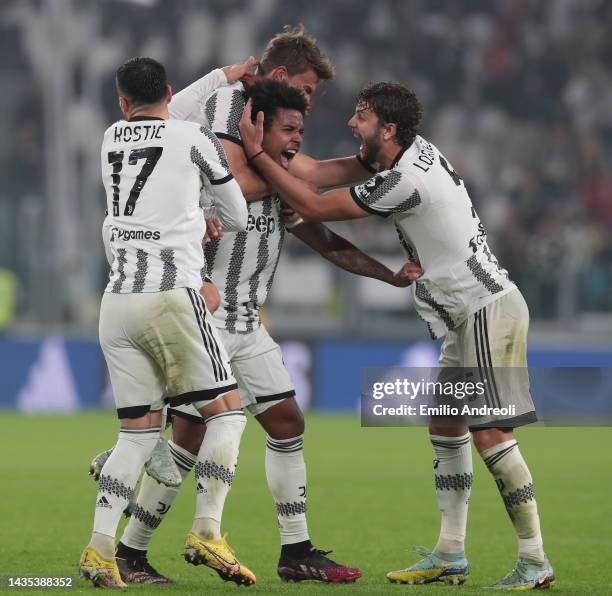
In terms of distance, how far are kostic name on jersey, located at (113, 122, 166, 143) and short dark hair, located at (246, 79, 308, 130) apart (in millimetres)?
847

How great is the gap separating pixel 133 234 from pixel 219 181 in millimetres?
418

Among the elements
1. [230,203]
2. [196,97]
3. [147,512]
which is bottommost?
[147,512]

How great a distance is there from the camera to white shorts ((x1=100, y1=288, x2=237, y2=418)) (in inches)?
207

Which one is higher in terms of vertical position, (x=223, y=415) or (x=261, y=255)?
(x=261, y=255)

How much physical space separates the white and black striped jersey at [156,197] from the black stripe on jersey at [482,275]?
50.9 inches

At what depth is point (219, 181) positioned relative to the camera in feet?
17.7

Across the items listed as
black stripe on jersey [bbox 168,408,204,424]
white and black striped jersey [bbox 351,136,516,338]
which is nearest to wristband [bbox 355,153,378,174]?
white and black striped jersey [bbox 351,136,516,338]

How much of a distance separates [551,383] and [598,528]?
21.5ft

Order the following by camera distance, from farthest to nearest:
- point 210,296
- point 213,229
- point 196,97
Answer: point 196,97 → point 210,296 → point 213,229

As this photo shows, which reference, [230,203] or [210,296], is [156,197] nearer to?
[230,203]

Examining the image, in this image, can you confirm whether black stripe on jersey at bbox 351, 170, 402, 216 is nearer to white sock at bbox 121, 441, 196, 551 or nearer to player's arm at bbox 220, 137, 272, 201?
player's arm at bbox 220, 137, 272, 201

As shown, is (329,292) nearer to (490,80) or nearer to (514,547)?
(490,80)

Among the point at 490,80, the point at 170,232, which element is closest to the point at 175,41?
the point at 490,80

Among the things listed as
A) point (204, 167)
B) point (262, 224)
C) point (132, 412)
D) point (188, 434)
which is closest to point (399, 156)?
point (262, 224)
